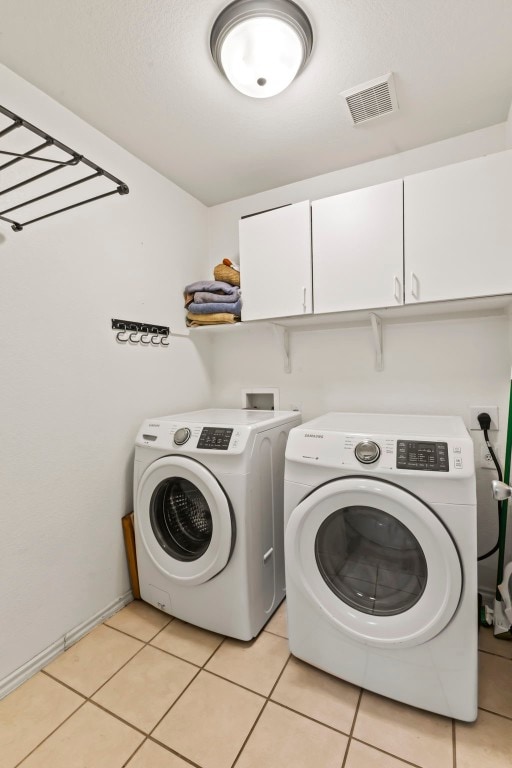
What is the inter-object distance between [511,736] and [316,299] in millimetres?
1741

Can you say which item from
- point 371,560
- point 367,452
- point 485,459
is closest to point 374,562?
point 371,560

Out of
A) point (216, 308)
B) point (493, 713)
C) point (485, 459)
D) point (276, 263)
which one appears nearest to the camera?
point (493, 713)

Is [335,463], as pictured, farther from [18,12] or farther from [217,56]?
[18,12]

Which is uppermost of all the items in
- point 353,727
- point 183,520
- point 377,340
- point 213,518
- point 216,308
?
point 216,308

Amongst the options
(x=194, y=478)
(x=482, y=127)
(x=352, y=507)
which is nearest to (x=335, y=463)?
(x=352, y=507)

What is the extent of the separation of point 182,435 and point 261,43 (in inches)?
58.1

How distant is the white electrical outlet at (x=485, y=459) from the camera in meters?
1.69

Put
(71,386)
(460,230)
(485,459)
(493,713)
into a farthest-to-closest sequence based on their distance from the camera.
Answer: (485,459), (71,386), (460,230), (493,713)

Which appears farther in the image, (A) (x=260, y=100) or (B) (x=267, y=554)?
(B) (x=267, y=554)

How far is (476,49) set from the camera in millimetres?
1295

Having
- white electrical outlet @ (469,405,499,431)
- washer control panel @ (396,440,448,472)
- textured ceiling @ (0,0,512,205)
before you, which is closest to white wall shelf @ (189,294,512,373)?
white electrical outlet @ (469,405,499,431)

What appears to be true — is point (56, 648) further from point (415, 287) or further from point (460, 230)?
point (460, 230)

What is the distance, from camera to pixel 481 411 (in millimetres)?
1713

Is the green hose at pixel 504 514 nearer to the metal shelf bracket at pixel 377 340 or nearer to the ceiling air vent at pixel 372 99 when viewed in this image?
the metal shelf bracket at pixel 377 340
